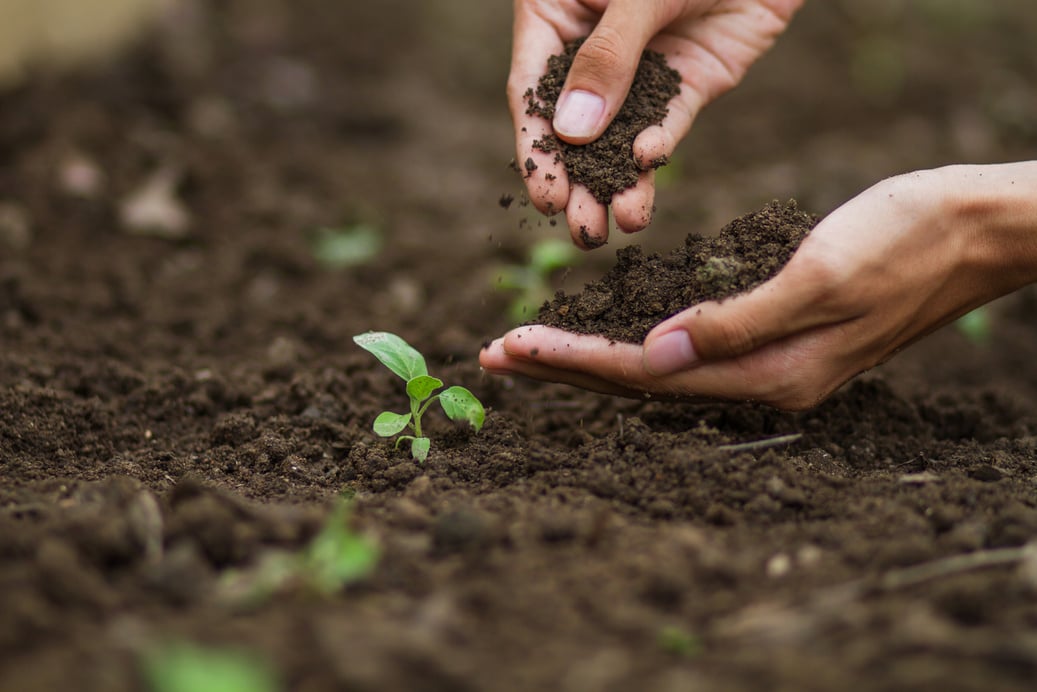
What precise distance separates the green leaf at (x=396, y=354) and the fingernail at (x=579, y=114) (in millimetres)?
651

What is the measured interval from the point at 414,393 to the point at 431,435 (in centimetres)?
21

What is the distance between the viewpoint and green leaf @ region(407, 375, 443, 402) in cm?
209

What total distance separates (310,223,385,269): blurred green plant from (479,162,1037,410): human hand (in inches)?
65.7

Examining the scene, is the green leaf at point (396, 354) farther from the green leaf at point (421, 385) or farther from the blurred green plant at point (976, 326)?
the blurred green plant at point (976, 326)

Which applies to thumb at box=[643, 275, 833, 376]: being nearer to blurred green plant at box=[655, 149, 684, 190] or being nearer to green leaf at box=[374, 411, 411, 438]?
green leaf at box=[374, 411, 411, 438]

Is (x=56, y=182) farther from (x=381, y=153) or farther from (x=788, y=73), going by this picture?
(x=788, y=73)

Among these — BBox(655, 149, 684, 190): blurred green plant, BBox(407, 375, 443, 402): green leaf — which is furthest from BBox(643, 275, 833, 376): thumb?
BBox(655, 149, 684, 190): blurred green plant

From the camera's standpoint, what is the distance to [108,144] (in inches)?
159

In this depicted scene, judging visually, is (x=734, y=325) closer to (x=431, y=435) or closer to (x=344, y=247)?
(x=431, y=435)

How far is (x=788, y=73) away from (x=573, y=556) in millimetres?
4817

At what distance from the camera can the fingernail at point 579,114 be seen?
2.16 meters

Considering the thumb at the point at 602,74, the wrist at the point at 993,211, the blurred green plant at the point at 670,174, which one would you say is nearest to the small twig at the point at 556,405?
the thumb at the point at 602,74

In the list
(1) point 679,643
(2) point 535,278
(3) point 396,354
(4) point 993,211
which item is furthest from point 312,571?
(2) point 535,278

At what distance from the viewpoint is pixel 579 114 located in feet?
7.10
